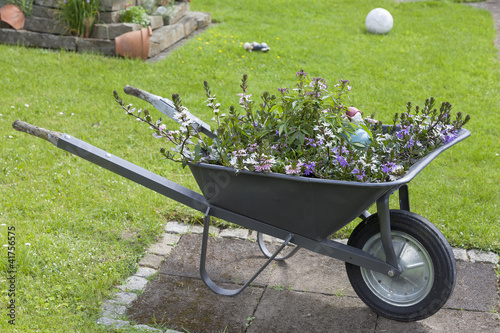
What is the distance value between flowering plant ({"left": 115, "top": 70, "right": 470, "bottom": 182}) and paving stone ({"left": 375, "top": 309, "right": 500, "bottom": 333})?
2.55 ft

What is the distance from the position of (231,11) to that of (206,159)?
22.3 ft

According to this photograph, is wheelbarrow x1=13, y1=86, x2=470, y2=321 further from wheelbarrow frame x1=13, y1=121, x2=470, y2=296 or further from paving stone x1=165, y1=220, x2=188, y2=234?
paving stone x1=165, y1=220, x2=188, y2=234

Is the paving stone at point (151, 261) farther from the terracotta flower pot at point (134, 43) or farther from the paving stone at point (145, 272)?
the terracotta flower pot at point (134, 43)

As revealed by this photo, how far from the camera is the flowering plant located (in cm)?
241

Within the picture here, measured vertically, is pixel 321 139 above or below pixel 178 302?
above

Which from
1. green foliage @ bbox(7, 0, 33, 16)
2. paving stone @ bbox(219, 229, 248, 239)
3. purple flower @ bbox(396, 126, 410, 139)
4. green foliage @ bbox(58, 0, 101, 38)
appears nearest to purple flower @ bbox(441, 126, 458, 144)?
purple flower @ bbox(396, 126, 410, 139)

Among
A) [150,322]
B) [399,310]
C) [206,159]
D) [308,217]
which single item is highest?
[206,159]

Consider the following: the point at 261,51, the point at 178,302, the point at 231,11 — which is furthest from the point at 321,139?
the point at 231,11

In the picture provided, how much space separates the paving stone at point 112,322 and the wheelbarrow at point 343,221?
0.44 m

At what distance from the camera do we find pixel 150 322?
8.94ft

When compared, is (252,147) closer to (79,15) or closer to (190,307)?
(190,307)

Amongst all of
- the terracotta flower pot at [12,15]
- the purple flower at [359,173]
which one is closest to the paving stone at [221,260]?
the purple flower at [359,173]

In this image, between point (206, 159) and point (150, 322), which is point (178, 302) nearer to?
point (150, 322)

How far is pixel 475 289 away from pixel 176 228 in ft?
5.82
